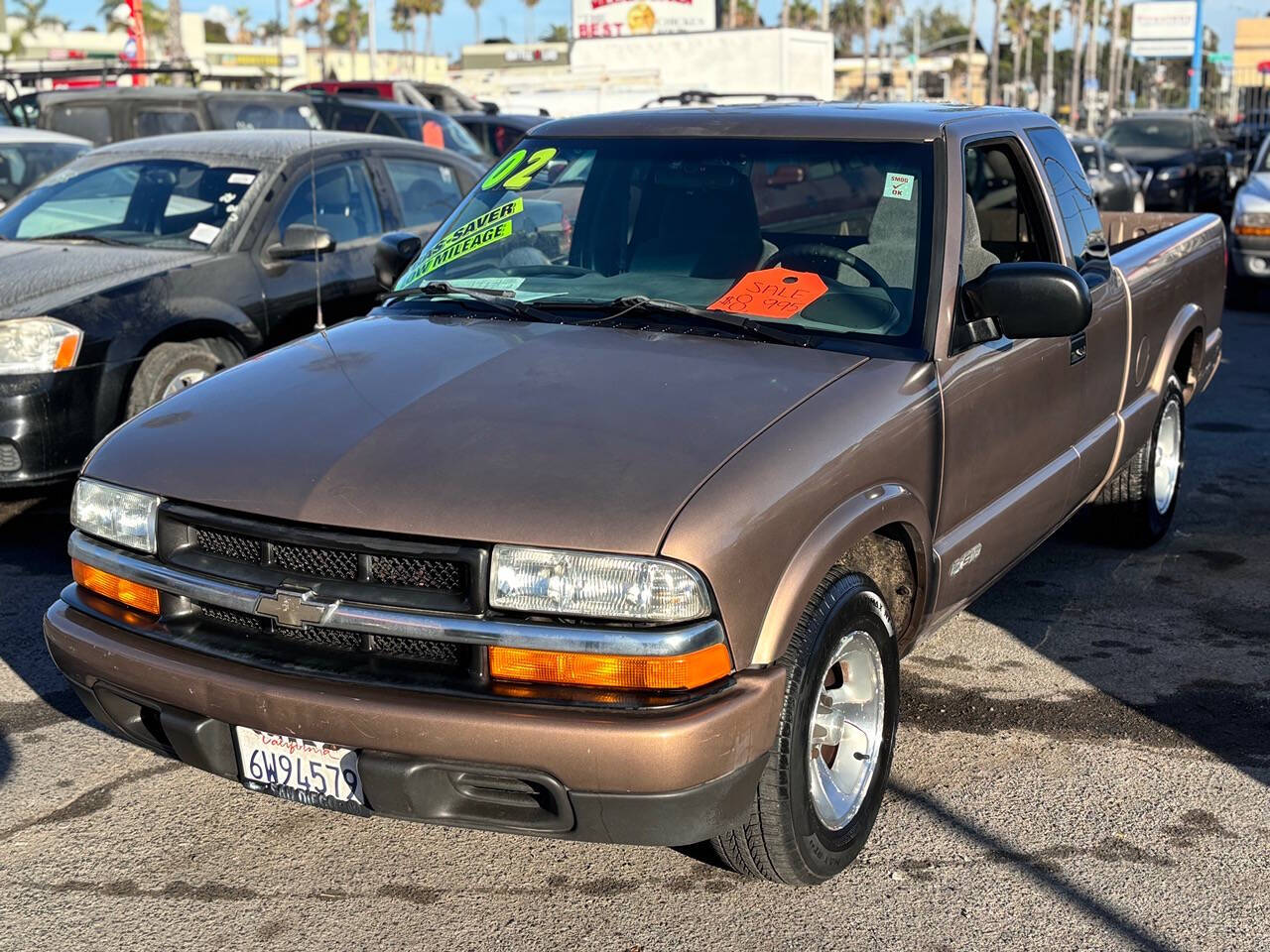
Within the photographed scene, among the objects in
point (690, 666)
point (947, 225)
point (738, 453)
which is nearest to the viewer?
point (690, 666)

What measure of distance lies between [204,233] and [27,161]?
5.31 meters

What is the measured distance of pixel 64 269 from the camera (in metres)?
6.59

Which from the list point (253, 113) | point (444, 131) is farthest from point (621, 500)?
point (444, 131)

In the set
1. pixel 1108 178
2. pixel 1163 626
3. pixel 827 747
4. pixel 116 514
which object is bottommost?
pixel 1163 626

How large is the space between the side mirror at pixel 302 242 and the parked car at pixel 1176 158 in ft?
61.6

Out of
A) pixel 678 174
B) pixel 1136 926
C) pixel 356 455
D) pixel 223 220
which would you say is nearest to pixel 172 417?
pixel 356 455

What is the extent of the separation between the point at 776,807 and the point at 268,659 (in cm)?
113

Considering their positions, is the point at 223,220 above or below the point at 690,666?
above

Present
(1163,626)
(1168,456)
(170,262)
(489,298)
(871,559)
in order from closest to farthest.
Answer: (871,559)
(489,298)
(1163,626)
(1168,456)
(170,262)

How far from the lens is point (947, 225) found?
415 cm

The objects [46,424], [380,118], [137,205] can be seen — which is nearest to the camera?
[46,424]

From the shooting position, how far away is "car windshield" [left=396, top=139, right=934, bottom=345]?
4094mm

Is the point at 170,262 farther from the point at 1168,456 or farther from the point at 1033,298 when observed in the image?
the point at 1168,456

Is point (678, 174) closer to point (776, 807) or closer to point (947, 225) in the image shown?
point (947, 225)
